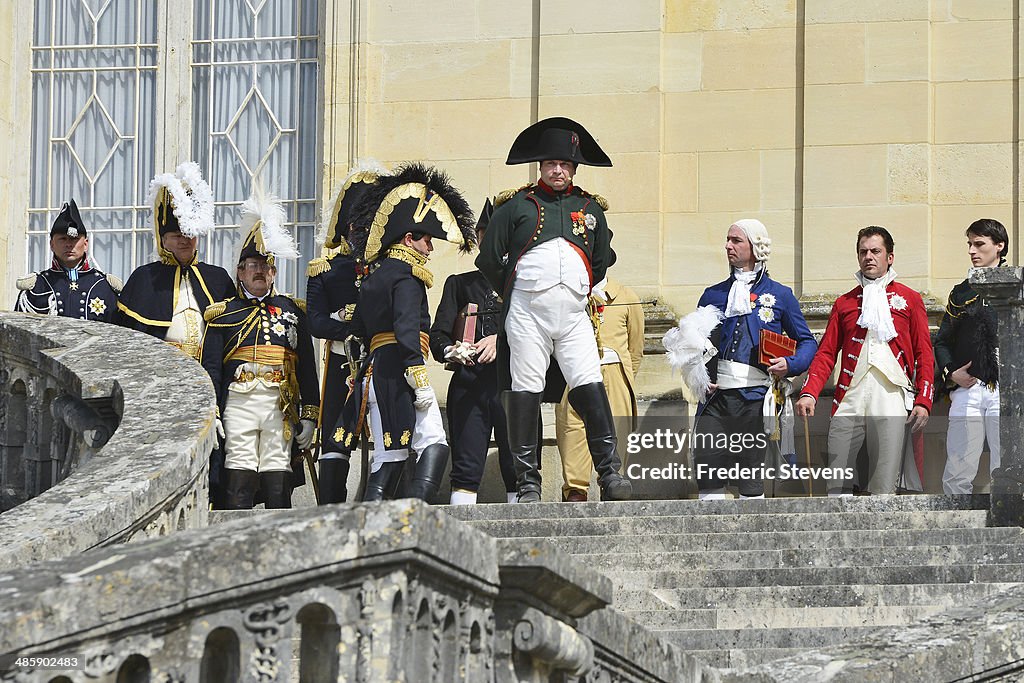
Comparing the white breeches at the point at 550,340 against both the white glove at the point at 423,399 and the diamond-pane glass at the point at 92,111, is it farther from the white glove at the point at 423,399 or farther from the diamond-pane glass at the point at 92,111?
the diamond-pane glass at the point at 92,111

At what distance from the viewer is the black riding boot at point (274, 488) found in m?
10.4

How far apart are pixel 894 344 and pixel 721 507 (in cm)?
212

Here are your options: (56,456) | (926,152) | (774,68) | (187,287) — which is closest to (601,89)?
(774,68)

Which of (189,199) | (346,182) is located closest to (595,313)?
(346,182)

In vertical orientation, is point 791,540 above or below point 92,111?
→ below

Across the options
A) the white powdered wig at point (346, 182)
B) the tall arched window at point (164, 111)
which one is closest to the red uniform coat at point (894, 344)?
the white powdered wig at point (346, 182)

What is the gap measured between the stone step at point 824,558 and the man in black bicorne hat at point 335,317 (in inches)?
111

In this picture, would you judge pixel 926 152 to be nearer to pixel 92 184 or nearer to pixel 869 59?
pixel 869 59

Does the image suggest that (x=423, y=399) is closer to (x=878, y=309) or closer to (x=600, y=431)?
(x=600, y=431)

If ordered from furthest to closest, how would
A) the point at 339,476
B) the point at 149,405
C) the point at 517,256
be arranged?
the point at 339,476, the point at 517,256, the point at 149,405

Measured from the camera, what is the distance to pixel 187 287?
11031mm

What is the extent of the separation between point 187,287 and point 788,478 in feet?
11.1

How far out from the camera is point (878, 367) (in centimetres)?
1024

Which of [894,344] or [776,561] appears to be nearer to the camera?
[776,561]
